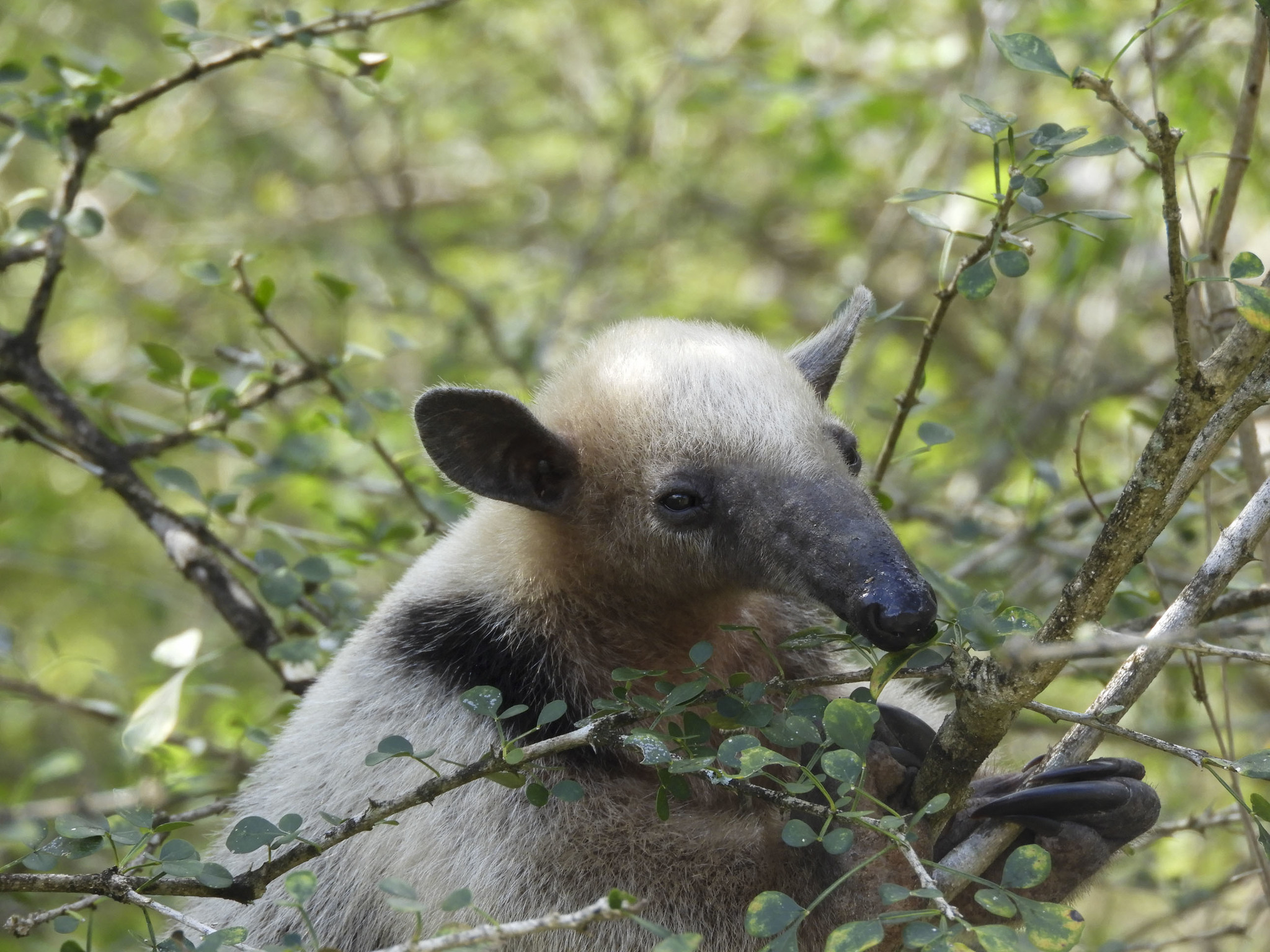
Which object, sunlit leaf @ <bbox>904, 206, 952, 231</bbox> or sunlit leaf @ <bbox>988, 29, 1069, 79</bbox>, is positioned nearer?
sunlit leaf @ <bbox>988, 29, 1069, 79</bbox>

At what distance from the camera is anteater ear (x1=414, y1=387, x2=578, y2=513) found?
3.66m

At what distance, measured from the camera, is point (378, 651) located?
3861 mm

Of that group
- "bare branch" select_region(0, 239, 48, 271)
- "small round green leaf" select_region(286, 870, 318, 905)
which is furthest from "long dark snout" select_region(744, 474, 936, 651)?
"bare branch" select_region(0, 239, 48, 271)

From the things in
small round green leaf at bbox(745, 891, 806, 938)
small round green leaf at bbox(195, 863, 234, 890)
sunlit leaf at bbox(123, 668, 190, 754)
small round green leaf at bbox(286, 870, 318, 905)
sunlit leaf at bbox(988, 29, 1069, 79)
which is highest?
sunlit leaf at bbox(988, 29, 1069, 79)

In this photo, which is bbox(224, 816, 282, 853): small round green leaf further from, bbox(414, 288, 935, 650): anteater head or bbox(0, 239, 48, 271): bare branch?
bbox(0, 239, 48, 271): bare branch

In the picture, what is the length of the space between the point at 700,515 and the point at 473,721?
0.86 metres

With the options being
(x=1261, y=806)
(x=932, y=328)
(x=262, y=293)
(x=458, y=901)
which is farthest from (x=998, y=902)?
(x=262, y=293)

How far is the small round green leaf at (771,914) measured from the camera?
2.36m

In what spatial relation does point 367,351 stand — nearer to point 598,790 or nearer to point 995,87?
point 598,790

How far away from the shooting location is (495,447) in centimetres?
381

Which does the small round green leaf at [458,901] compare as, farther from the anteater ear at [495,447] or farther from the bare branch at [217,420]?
the bare branch at [217,420]

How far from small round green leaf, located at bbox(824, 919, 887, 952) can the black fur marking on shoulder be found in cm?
141

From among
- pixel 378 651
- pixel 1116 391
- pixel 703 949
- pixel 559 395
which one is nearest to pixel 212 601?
pixel 378 651

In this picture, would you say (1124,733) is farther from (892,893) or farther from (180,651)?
(180,651)
